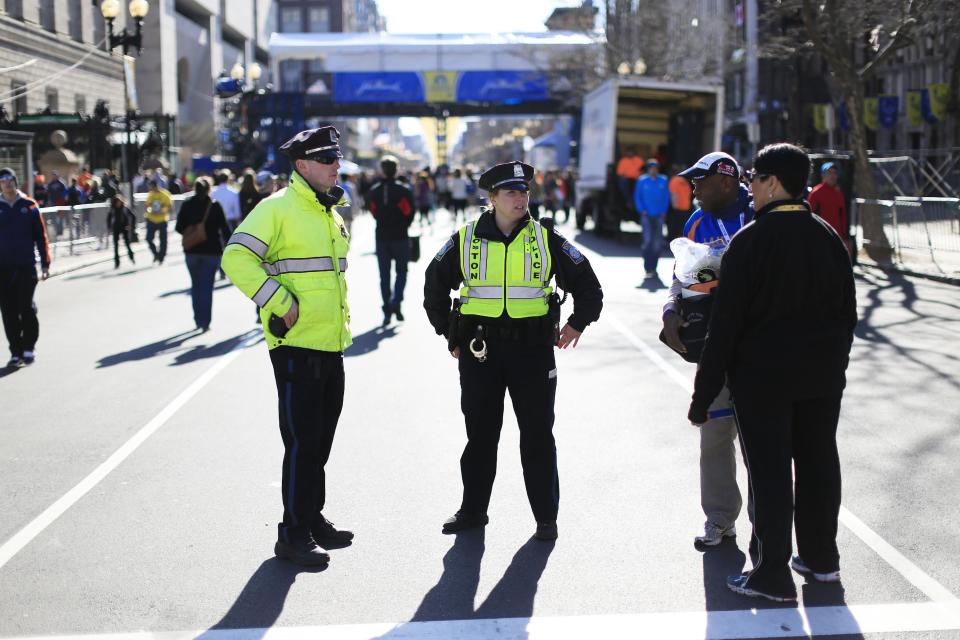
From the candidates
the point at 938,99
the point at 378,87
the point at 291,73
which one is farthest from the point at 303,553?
the point at 291,73

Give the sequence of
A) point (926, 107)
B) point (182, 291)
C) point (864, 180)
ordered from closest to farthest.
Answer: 1. point (182, 291)
2. point (864, 180)
3. point (926, 107)

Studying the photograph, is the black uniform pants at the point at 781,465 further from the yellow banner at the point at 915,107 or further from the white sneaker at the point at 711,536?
the yellow banner at the point at 915,107

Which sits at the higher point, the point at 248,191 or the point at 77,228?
the point at 248,191

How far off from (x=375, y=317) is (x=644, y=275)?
6.26 metres

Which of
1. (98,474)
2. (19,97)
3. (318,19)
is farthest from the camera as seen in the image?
(318,19)

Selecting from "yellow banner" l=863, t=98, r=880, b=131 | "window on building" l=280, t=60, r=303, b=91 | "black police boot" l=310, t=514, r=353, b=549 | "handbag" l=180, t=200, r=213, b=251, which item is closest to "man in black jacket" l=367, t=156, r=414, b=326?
"handbag" l=180, t=200, r=213, b=251

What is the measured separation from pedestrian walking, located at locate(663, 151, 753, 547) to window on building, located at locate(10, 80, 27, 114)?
34793mm

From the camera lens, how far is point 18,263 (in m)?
10.9

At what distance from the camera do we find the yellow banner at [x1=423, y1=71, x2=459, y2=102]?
56.1 metres

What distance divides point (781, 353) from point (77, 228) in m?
21.9

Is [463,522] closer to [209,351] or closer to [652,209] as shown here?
[209,351]

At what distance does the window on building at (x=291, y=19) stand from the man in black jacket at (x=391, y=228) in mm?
128749

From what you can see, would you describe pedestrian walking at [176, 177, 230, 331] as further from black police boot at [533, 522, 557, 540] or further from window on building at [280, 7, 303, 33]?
window on building at [280, 7, 303, 33]

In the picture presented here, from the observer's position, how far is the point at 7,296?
1104 centimetres
